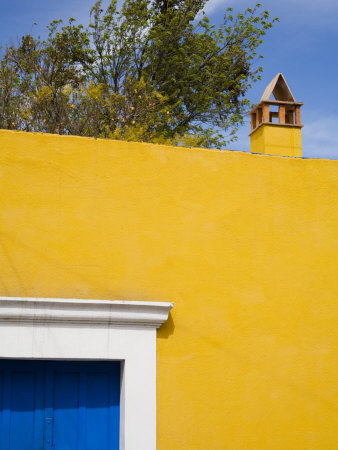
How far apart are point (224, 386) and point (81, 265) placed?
1.56m

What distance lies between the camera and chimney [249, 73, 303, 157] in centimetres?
664

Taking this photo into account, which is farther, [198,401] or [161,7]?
[161,7]

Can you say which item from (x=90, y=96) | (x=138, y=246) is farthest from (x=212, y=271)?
(x=90, y=96)

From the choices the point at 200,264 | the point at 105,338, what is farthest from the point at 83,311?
the point at 200,264

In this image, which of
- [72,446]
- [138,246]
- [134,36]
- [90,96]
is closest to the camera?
[72,446]

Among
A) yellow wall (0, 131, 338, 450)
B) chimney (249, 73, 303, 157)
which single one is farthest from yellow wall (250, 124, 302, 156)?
yellow wall (0, 131, 338, 450)

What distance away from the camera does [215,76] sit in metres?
16.2

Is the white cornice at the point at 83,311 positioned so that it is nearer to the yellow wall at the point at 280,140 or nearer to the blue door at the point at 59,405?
the blue door at the point at 59,405

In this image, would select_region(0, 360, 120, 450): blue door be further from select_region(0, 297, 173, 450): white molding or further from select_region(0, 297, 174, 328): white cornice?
select_region(0, 297, 174, 328): white cornice

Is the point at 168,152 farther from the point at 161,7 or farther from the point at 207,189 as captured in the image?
the point at 161,7

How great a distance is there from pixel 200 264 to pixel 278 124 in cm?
245

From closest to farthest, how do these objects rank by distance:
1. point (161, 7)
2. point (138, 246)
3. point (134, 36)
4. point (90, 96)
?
point (138, 246) < point (90, 96) < point (134, 36) < point (161, 7)

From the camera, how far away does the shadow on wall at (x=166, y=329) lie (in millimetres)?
4828

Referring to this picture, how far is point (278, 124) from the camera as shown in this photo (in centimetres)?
670
